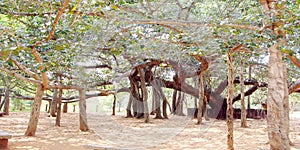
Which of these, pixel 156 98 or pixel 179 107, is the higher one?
pixel 156 98

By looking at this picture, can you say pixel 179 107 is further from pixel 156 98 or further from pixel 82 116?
pixel 82 116

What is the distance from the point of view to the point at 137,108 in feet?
40.3

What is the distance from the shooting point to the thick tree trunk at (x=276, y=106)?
11.0 feet

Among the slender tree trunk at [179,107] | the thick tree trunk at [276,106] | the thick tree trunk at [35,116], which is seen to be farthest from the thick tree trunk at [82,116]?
the slender tree trunk at [179,107]

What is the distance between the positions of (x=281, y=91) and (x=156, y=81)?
335 inches

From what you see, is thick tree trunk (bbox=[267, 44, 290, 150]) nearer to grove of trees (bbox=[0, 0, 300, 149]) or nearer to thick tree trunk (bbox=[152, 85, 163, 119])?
grove of trees (bbox=[0, 0, 300, 149])

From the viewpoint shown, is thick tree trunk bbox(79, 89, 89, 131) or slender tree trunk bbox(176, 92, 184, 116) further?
slender tree trunk bbox(176, 92, 184, 116)

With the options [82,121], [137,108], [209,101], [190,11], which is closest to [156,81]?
[137,108]

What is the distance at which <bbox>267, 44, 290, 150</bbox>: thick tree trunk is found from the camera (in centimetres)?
335

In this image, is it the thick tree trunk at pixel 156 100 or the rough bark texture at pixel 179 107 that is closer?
the thick tree trunk at pixel 156 100

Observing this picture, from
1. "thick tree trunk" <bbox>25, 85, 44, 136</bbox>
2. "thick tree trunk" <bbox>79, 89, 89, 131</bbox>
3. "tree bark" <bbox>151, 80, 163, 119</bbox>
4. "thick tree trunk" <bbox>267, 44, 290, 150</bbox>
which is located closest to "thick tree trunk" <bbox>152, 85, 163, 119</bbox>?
"tree bark" <bbox>151, 80, 163, 119</bbox>

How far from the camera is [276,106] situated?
3.41 metres

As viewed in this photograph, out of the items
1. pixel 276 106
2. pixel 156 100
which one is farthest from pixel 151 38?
pixel 156 100

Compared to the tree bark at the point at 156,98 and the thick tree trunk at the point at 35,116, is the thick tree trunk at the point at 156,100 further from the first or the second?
the thick tree trunk at the point at 35,116
